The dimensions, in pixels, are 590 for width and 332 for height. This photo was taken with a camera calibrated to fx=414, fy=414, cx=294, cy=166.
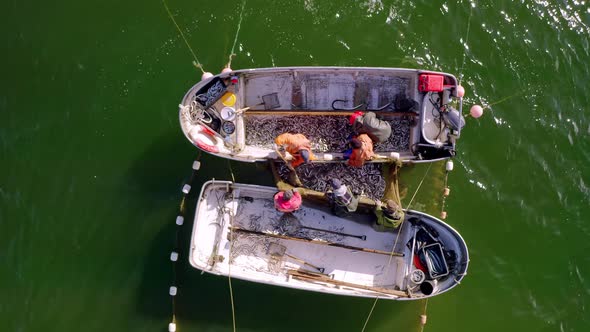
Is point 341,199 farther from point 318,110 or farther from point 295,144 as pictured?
point 318,110

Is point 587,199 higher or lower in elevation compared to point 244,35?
lower

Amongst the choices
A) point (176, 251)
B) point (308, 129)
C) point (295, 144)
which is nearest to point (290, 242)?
point (295, 144)

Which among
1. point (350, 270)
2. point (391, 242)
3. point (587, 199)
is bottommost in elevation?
point (350, 270)

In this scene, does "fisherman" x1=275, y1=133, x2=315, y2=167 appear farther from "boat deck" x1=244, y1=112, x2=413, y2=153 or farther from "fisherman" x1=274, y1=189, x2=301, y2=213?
"fisherman" x1=274, y1=189, x2=301, y2=213

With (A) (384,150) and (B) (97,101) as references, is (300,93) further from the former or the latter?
(B) (97,101)

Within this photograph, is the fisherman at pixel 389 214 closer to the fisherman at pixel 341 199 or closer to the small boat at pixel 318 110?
the fisherman at pixel 341 199

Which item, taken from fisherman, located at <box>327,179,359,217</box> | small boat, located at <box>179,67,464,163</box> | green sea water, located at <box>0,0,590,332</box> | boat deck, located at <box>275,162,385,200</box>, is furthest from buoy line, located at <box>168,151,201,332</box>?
fisherman, located at <box>327,179,359,217</box>

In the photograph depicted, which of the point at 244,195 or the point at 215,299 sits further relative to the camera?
the point at 215,299

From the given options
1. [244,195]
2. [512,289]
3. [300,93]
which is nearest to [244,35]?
[300,93]
